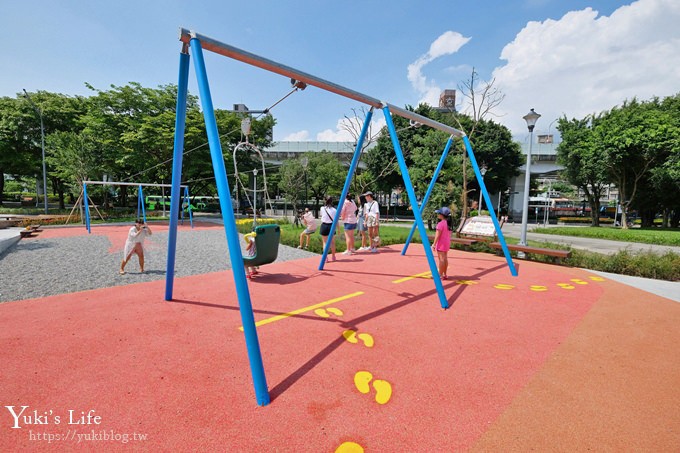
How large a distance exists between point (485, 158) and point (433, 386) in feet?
→ 108

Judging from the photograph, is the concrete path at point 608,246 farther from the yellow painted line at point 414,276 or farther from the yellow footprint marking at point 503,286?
the yellow painted line at point 414,276

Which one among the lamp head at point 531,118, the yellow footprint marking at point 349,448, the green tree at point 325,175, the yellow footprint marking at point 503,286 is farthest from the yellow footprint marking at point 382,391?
the green tree at point 325,175

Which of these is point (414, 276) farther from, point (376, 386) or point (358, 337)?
point (376, 386)

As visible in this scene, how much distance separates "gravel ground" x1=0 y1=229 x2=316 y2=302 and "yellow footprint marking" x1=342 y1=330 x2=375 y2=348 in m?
4.43

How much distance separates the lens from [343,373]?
284 centimetres

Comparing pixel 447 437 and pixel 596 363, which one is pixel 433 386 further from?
pixel 596 363

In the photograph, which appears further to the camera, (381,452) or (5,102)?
(5,102)

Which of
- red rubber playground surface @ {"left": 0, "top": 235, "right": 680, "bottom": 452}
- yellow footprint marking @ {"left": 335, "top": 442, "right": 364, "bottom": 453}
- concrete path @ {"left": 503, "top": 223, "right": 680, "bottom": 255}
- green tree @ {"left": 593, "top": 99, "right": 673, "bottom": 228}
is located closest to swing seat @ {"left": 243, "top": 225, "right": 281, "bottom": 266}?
red rubber playground surface @ {"left": 0, "top": 235, "right": 680, "bottom": 452}

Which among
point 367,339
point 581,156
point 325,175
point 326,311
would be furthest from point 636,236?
point 325,175

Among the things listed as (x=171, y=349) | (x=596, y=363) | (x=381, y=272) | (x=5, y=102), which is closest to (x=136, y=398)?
(x=171, y=349)

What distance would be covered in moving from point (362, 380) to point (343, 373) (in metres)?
0.20

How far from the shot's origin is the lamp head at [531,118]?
9273 mm

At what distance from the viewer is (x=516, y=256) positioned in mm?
9188

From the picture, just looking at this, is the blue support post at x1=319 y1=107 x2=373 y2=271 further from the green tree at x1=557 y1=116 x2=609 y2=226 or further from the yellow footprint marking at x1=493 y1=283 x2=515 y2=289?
the green tree at x1=557 y1=116 x2=609 y2=226
